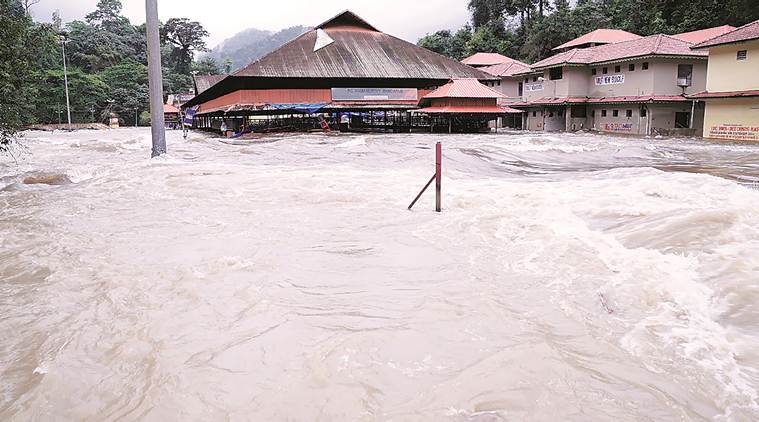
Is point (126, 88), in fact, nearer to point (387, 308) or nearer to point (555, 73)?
point (555, 73)

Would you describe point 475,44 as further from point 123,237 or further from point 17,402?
point 17,402

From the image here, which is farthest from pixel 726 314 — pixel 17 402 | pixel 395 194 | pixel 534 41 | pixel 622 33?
pixel 534 41

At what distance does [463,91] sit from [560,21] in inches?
938

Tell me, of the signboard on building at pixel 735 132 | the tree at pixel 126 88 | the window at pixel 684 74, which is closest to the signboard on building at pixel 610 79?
the window at pixel 684 74

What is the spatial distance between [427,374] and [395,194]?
7.85 m

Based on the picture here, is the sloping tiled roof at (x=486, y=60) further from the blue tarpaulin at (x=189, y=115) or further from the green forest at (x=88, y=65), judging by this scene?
the green forest at (x=88, y=65)

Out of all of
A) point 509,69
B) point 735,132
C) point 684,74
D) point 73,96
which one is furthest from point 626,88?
point 73,96

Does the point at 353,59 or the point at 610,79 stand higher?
the point at 353,59

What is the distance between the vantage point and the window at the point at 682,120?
33.8 m

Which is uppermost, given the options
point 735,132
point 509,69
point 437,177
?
point 509,69

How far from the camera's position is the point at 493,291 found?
220 inches

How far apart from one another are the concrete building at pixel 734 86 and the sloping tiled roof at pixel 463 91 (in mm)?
11123

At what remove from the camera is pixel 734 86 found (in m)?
26.5

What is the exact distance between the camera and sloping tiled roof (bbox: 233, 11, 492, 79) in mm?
33875
